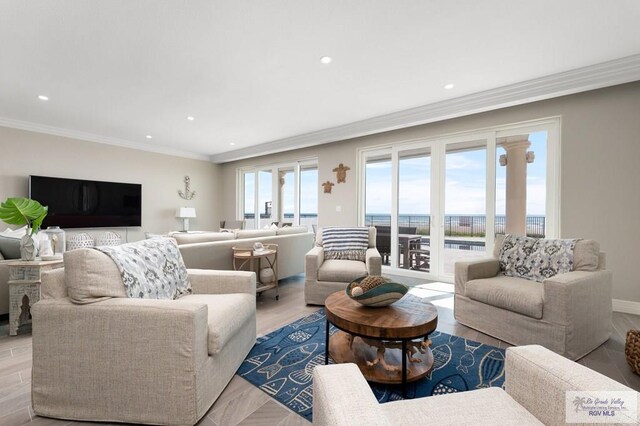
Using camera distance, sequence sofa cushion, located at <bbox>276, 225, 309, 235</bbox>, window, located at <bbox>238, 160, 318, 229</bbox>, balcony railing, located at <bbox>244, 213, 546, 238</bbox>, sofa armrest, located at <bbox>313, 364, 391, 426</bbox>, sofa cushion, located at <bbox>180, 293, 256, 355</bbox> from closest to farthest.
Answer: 1. sofa armrest, located at <bbox>313, 364, 391, 426</bbox>
2. sofa cushion, located at <bbox>180, 293, 256, 355</bbox>
3. balcony railing, located at <bbox>244, 213, 546, 238</bbox>
4. sofa cushion, located at <bbox>276, 225, 309, 235</bbox>
5. window, located at <bbox>238, 160, 318, 229</bbox>

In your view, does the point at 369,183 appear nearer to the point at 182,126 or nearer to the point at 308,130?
the point at 308,130

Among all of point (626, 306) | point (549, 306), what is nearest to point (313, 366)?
point (549, 306)

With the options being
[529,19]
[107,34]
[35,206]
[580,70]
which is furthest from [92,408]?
[580,70]

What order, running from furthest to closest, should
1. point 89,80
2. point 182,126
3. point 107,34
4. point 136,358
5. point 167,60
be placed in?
point 182,126 < point 89,80 < point 167,60 < point 107,34 < point 136,358

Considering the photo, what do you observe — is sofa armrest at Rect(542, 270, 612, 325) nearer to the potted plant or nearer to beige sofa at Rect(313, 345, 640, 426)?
beige sofa at Rect(313, 345, 640, 426)

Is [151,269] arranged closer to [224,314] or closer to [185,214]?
[224,314]

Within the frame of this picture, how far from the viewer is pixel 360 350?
1967mm

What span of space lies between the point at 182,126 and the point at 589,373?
5.47m

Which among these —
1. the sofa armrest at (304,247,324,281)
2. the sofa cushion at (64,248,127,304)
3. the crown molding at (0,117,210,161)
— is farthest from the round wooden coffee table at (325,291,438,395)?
the crown molding at (0,117,210,161)

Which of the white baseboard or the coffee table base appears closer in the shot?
the coffee table base

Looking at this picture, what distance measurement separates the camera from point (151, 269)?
1.72m

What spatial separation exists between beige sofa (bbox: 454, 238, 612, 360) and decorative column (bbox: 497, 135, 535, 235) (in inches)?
55.4

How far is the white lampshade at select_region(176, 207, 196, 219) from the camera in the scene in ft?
21.2

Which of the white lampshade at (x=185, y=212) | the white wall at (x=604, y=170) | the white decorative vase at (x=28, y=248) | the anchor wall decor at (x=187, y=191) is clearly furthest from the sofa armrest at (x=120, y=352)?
the anchor wall decor at (x=187, y=191)
